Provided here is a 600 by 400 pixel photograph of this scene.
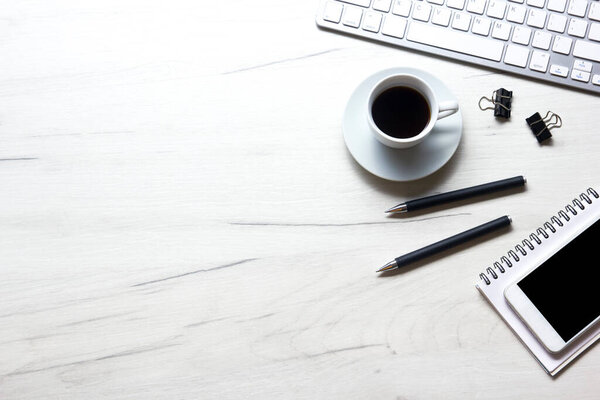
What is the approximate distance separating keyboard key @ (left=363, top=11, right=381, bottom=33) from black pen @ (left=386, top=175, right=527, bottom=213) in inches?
9.8

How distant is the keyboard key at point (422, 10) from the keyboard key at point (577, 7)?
19 cm

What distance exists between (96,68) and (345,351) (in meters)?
0.54

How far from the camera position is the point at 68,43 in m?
0.82

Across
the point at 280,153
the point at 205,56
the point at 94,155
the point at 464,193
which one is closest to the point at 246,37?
the point at 205,56

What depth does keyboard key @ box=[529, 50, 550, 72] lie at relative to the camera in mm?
769

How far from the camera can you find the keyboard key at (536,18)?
768 millimetres

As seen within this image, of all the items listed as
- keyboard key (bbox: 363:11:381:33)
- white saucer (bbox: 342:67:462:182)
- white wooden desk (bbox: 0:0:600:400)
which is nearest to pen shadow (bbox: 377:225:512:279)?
white wooden desk (bbox: 0:0:600:400)

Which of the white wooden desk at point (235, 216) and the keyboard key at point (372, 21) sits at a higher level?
→ the keyboard key at point (372, 21)

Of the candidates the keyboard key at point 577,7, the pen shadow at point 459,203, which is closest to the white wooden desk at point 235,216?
the pen shadow at point 459,203

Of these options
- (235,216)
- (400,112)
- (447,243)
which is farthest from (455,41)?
(235,216)

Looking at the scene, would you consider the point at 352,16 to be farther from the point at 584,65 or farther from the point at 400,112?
the point at 584,65

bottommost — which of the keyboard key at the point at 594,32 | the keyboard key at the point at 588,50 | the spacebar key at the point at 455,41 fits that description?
the spacebar key at the point at 455,41

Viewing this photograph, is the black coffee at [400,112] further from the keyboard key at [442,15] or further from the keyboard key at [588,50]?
the keyboard key at [588,50]

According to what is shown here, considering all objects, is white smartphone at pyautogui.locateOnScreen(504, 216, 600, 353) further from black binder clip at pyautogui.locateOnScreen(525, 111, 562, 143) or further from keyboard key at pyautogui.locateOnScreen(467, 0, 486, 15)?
keyboard key at pyautogui.locateOnScreen(467, 0, 486, 15)
